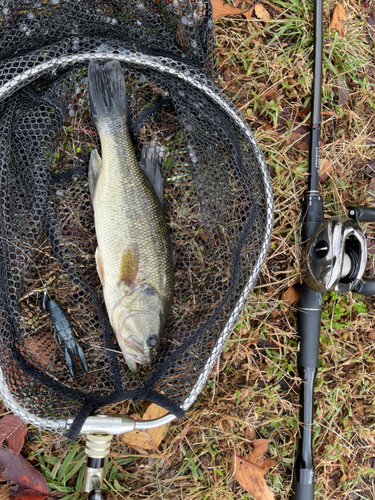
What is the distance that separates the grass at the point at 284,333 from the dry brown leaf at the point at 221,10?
0.17 feet

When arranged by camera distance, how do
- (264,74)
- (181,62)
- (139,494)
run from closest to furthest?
(181,62), (139,494), (264,74)

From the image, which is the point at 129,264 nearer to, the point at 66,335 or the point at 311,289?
the point at 66,335

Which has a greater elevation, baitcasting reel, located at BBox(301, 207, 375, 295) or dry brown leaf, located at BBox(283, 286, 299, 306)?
baitcasting reel, located at BBox(301, 207, 375, 295)

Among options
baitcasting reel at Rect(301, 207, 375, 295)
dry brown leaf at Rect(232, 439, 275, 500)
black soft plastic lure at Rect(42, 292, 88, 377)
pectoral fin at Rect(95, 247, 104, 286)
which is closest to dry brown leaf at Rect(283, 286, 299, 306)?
baitcasting reel at Rect(301, 207, 375, 295)

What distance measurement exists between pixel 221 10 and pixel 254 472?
285cm

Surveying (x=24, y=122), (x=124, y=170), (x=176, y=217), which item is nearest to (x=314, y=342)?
(x=176, y=217)

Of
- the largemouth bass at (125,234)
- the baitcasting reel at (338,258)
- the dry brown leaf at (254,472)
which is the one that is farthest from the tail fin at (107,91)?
the dry brown leaf at (254,472)

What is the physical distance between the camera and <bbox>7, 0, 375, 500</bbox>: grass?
2.34 meters

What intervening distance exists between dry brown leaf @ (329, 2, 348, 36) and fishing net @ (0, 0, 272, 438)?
3.54 feet

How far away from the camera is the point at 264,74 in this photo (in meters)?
2.49

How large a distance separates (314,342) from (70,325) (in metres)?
1.42

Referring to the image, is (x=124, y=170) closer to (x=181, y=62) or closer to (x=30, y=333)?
(x=181, y=62)

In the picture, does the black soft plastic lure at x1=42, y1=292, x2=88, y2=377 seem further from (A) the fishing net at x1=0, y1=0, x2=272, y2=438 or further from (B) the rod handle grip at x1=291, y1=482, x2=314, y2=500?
(B) the rod handle grip at x1=291, y1=482, x2=314, y2=500

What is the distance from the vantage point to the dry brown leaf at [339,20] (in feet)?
8.36
